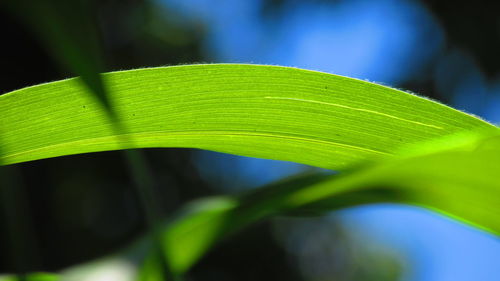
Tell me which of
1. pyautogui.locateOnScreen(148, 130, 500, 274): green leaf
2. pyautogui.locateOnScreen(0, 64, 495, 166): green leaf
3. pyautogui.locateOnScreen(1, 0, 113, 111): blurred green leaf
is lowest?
pyautogui.locateOnScreen(148, 130, 500, 274): green leaf

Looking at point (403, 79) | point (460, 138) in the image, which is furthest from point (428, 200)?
point (403, 79)

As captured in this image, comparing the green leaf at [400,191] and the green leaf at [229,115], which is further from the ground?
the green leaf at [229,115]

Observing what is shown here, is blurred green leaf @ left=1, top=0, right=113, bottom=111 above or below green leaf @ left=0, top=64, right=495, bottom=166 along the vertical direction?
below

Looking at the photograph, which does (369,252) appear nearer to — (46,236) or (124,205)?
(124,205)

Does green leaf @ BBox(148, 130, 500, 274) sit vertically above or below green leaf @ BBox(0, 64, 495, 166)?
below
